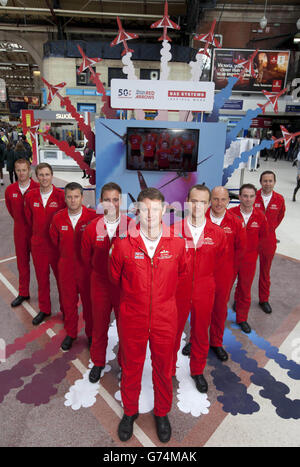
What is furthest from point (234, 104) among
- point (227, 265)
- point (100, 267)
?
point (100, 267)

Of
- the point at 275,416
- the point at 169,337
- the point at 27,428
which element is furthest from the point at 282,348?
the point at 27,428

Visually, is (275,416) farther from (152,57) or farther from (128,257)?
(152,57)

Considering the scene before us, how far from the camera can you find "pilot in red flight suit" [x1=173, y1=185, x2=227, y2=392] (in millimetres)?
2379

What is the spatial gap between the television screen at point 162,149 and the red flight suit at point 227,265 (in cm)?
230

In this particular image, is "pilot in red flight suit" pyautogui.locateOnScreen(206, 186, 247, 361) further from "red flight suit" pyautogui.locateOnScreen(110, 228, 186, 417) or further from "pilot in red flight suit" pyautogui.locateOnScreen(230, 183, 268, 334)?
"red flight suit" pyautogui.locateOnScreen(110, 228, 186, 417)

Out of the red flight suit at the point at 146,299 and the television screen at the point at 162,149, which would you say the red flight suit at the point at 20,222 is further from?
the red flight suit at the point at 146,299

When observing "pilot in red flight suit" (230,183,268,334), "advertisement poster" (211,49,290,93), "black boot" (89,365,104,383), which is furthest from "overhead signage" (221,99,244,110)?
"black boot" (89,365,104,383)

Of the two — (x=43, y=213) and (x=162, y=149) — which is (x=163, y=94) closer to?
(x=162, y=149)

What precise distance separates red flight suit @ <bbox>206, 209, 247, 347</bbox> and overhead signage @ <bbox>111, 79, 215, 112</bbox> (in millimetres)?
2298

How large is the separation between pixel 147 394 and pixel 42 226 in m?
1.90

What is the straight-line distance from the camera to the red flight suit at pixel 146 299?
6.52ft

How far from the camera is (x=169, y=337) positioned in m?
Result: 2.06

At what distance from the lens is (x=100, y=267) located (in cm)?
248
